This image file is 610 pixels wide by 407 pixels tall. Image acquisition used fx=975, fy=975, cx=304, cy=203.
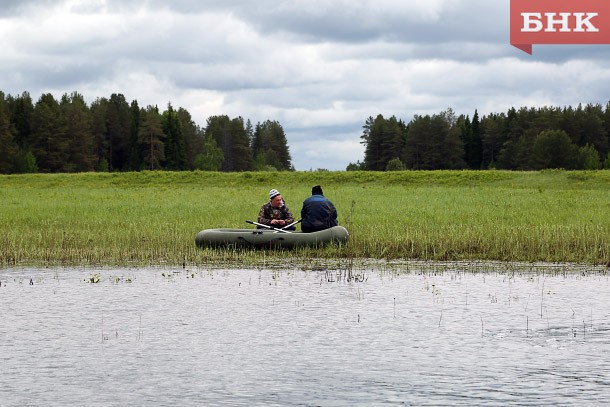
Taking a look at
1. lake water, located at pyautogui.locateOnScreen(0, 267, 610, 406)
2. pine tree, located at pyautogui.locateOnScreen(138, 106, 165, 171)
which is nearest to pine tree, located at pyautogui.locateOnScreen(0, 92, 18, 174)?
pine tree, located at pyautogui.locateOnScreen(138, 106, 165, 171)

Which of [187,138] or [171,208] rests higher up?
[187,138]

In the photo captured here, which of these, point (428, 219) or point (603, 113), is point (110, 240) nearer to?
point (428, 219)

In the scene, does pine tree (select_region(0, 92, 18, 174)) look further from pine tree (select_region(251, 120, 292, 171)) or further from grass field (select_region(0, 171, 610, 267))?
pine tree (select_region(251, 120, 292, 171))

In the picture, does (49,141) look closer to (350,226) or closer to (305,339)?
(350,226)

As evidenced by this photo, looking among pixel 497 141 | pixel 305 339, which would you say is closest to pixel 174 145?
pixel 497 141

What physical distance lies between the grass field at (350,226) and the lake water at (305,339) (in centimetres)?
277

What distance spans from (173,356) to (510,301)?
261 inches

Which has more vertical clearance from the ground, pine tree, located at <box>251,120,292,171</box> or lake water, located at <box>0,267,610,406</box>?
pine tree, located at <box>251,120,292,171</box>

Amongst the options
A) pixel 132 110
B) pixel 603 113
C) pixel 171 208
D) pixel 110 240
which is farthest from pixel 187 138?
pixel 110 240

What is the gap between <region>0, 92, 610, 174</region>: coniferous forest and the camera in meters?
116

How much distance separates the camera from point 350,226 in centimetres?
2750

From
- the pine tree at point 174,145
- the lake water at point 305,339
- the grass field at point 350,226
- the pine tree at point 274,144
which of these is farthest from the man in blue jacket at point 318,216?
the pine tree at point 274,144

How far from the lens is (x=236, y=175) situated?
67.4 m

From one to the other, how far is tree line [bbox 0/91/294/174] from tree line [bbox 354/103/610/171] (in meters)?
21.6
